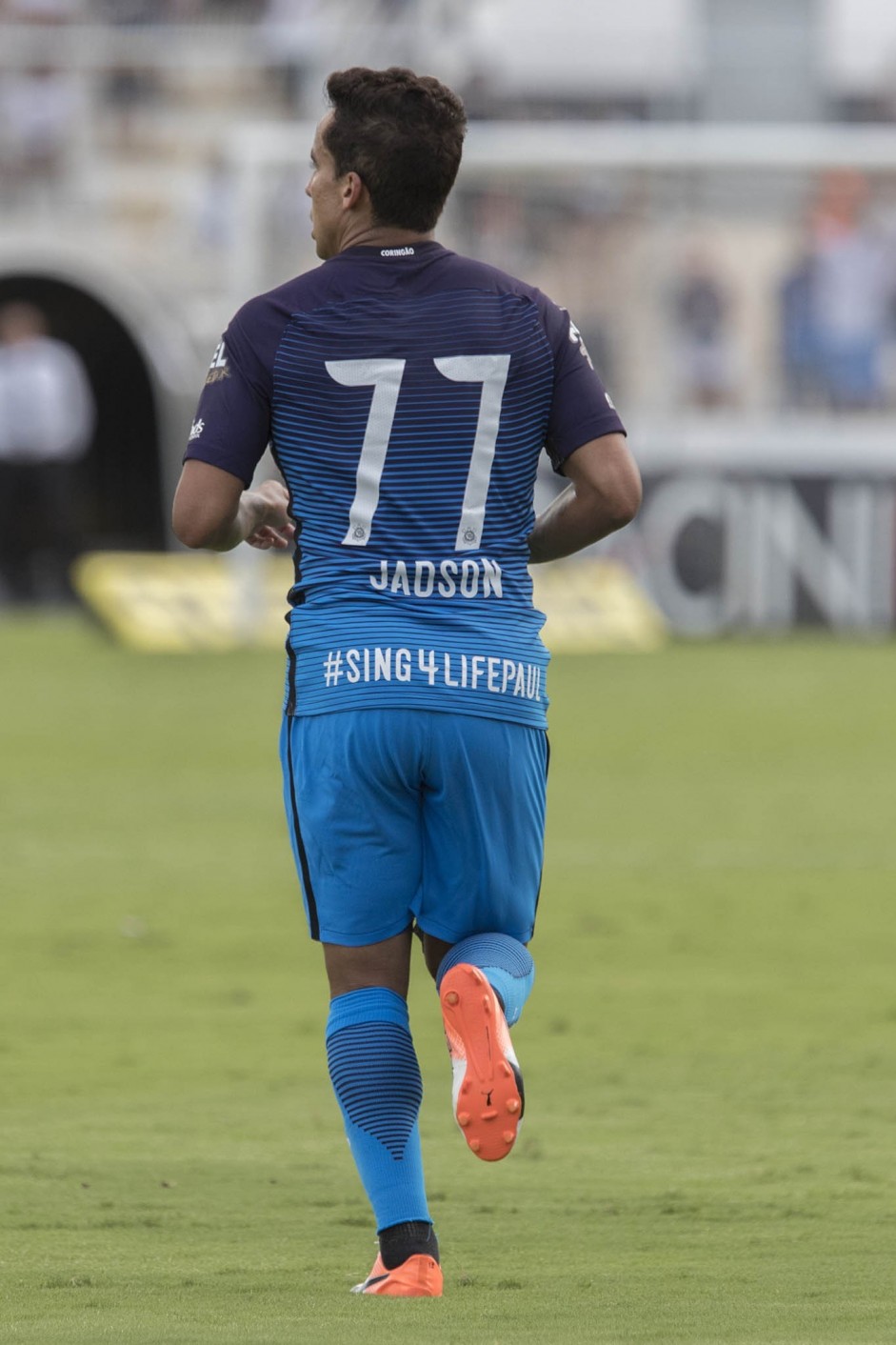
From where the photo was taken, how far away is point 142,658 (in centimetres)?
1795

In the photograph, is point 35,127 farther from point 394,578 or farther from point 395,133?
point 394,578

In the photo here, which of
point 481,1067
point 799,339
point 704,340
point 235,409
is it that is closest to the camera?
point 481,1067

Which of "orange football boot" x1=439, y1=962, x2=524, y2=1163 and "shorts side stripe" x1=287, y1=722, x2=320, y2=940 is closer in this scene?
"orange football boot" x1=439, y1=962, x2=524, y2=1163

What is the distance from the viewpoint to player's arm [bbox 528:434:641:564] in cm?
408

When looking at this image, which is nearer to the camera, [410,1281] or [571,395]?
[410,1281]

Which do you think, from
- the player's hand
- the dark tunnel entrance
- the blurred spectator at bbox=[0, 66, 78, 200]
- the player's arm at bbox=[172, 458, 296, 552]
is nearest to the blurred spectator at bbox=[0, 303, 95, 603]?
the dark tunnel entrance

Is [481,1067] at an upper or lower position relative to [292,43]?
upper

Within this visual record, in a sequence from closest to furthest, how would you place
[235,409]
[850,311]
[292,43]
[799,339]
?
[235,409], [850,311], [799,339], [292,43]

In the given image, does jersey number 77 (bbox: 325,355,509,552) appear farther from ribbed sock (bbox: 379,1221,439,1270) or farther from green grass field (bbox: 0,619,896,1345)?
green grass field (bbox: 0,619,896,1345)

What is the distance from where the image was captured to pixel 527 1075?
5.92 meters

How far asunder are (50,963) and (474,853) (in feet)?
12.4

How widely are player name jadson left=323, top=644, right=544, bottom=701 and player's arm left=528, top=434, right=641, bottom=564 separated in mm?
298

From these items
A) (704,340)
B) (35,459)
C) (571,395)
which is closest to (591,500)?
(571,395)

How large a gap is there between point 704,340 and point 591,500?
1598 cm
